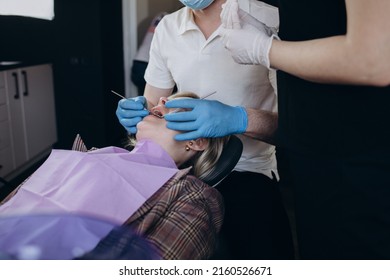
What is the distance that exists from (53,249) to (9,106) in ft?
7.40

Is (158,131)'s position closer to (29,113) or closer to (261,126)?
(261,126)

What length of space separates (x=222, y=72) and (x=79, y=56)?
223 cm

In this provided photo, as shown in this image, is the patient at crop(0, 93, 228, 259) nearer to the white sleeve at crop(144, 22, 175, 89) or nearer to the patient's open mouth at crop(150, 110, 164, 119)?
the patient's open mouth at crop(150, 110, 164, 119)

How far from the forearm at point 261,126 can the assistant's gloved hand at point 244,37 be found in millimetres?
228

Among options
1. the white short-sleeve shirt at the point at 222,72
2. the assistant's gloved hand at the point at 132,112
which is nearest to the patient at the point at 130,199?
the assistant's gloved hand at the point at 132,112

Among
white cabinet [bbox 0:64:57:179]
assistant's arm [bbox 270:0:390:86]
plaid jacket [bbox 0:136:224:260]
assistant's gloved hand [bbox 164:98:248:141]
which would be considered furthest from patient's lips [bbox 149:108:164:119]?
white cabinet [bbox 0:64:57:179]

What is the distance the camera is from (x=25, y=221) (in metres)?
0.84

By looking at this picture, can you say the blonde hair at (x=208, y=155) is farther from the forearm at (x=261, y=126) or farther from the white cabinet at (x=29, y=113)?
the white cabinet at (x=29, y=113)

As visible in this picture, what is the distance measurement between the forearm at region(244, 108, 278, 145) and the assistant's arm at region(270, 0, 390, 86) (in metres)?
0.36

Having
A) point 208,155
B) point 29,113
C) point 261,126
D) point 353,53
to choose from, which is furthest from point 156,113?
point 29,113

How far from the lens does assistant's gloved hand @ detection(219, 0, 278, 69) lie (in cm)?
85

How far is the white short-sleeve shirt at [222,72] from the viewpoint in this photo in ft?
4.14

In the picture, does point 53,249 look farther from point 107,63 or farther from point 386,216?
point 107,63
